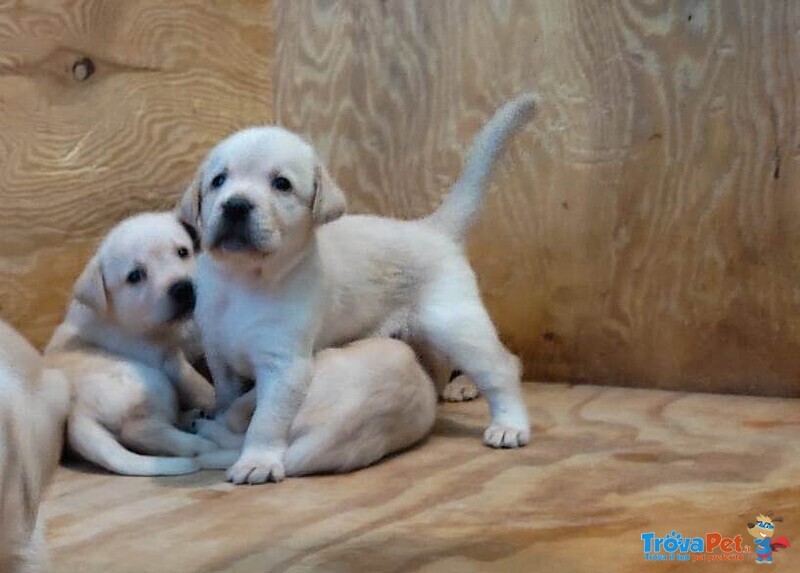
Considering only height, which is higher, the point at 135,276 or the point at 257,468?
the point at 135,276

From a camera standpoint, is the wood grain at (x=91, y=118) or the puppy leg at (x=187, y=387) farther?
the wood grain at (x=91, y=118)

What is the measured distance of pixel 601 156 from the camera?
10.9 feet

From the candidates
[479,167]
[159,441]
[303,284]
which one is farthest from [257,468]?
[479,167]

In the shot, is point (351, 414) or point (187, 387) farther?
point (187, 387)

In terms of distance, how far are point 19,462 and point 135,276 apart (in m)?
1.43

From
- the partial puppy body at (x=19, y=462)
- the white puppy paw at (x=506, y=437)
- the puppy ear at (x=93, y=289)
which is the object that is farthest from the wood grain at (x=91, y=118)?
the partial puppy body at (x=19, y=462)

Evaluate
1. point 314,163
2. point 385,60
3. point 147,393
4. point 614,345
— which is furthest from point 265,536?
point 385,60

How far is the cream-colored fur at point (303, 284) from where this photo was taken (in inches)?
99.2

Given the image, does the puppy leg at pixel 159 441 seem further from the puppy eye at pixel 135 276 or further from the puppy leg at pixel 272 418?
the puppy eye at pixel 135 276

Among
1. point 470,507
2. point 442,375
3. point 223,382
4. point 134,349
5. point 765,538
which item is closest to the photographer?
point 765,538

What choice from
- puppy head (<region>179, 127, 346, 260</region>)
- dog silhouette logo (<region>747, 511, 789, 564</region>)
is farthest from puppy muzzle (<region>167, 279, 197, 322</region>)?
dog silhouette logo (<region>747, 511, 789, 564</region>)

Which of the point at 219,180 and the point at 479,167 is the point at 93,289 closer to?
the point at 219,180

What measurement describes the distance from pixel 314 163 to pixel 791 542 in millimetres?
1375

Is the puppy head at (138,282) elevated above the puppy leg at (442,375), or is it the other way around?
the puppy head at (138,282)
